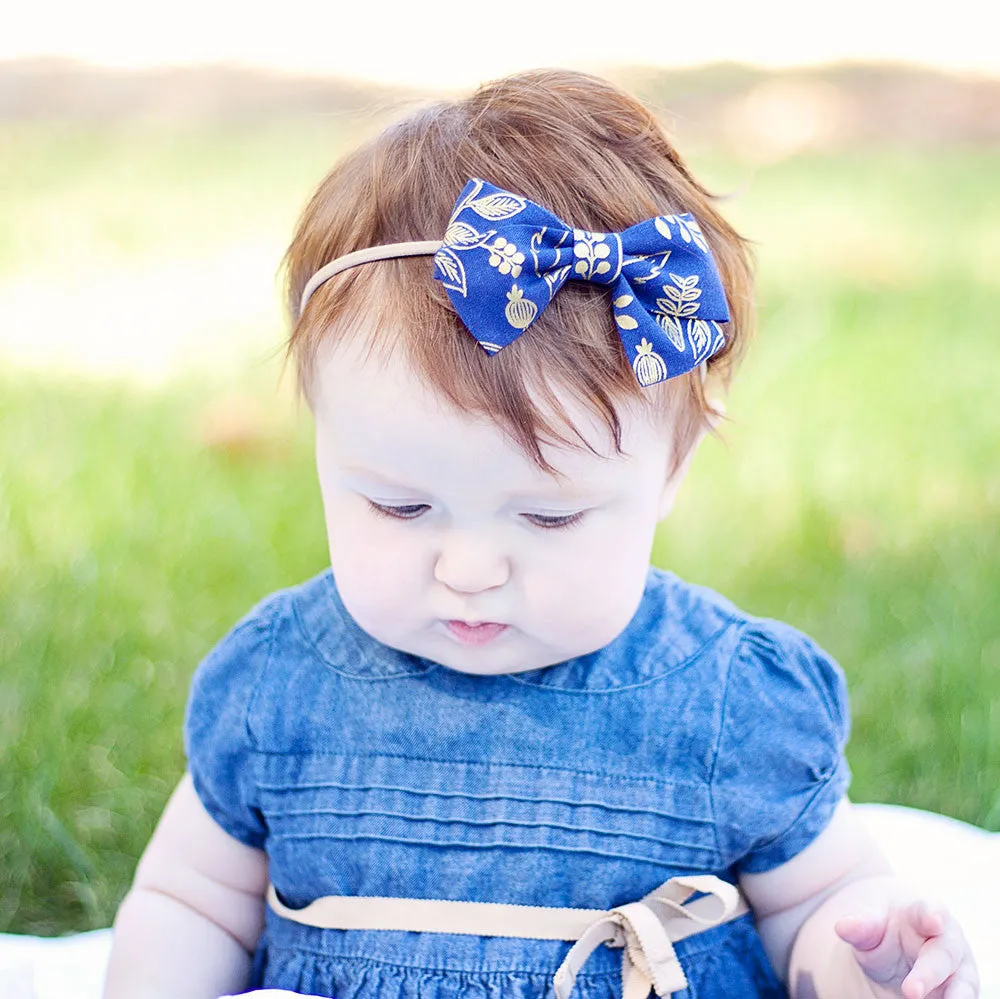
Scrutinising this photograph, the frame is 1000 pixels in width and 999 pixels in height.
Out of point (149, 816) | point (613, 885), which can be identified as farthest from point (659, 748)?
point (149, 816)

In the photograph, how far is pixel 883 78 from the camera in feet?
19.5

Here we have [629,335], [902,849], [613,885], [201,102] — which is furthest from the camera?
[201,102]

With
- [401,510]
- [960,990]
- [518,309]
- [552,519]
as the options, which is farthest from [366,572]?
[960,990]

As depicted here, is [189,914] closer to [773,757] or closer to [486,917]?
[486,917]

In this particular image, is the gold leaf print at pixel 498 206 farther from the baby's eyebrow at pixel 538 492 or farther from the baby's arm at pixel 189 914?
the baby's arm at pixel 189 914

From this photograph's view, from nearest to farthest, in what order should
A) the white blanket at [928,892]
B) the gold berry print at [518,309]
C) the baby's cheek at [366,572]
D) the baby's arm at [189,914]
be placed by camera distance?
Answer: 1. the gold berry print at [518,309]
2. the baby's cheek at [366,572]
3. the baby's arm at [189,914]
4. the white blanket at [928,892]

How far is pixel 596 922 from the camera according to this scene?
132 centimetres

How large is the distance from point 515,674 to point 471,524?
21 cm

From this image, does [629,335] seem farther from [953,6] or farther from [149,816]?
[953,6]

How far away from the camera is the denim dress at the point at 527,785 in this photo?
4.37ft

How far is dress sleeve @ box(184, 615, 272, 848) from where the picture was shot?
140cm

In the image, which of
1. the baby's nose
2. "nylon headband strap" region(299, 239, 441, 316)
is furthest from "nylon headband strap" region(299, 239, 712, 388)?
the baby's nose

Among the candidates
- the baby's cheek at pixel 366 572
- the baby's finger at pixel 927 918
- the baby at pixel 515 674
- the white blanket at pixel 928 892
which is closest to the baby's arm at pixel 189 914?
the baby at pixel 515 674

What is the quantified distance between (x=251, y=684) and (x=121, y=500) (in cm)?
127
